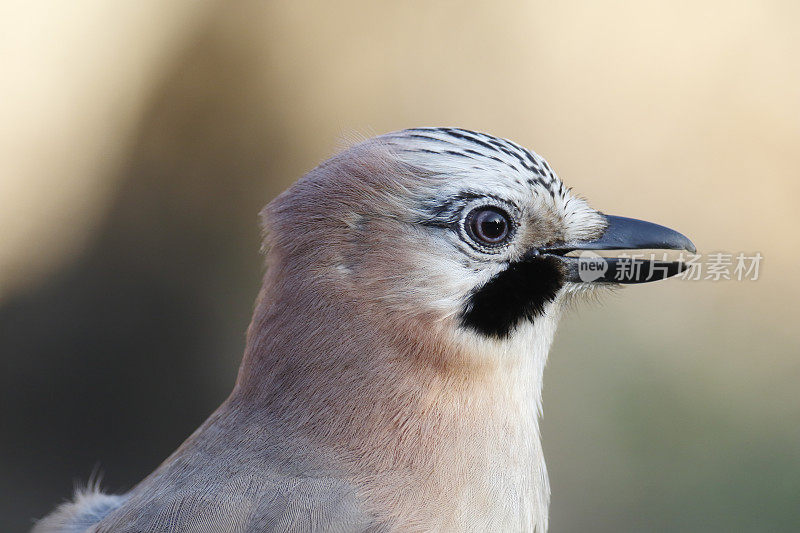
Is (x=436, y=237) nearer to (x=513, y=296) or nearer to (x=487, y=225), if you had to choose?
(x=487, y=225)

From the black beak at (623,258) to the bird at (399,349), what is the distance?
0.01 m

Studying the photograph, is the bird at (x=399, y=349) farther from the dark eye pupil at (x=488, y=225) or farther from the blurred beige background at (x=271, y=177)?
the blurred beige background at (x=271, y=177)

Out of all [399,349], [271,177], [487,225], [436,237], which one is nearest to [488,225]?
[487,225]

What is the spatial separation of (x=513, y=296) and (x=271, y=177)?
4900mm

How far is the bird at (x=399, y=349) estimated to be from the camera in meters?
2.56

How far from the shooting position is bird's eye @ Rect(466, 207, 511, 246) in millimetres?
2721

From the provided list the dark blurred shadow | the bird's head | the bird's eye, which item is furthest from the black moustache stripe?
the dark blurred shadow

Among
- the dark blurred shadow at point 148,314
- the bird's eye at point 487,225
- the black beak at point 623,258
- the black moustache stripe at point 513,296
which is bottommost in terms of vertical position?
the dark blurred shadow at point 148,314

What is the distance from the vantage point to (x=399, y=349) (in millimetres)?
2725

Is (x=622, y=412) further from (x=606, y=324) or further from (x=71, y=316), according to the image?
(x=71, y=316)

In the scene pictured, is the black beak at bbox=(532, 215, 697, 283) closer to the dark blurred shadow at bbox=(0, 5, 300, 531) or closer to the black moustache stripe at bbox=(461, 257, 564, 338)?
the black moustache stripe at bbox=(461, 257, 564, 338)

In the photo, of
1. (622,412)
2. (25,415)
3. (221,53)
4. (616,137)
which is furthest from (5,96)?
(622,412)

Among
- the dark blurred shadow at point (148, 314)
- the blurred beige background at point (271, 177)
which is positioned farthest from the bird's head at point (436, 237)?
the dark blurred shadow at point (148, 314)

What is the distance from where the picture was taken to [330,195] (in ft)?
9.25
